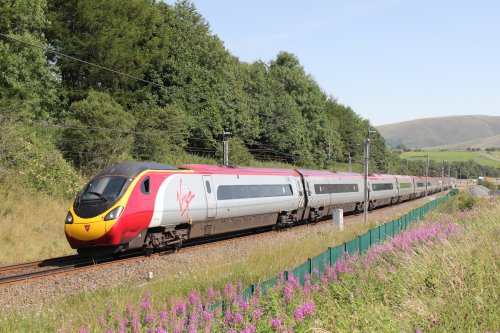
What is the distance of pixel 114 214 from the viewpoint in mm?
15094

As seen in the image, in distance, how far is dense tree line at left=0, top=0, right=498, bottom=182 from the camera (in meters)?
32.6

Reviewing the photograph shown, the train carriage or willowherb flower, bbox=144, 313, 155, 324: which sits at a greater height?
willowherb flower, bbox=144, 313, 155, 324

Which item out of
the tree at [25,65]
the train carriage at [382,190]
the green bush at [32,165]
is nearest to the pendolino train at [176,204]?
the green bush at [32,165]

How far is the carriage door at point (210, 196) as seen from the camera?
1934 cm

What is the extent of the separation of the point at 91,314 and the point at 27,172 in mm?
17992

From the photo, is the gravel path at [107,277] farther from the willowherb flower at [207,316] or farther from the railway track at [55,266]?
the willowherb flower at [207,316]

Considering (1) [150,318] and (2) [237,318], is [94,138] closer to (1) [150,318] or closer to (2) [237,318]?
(1) [150,318]

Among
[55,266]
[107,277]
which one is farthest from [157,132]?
[107,277]

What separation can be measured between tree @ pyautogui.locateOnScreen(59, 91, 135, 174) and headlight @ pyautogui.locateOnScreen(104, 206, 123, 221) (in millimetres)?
17416

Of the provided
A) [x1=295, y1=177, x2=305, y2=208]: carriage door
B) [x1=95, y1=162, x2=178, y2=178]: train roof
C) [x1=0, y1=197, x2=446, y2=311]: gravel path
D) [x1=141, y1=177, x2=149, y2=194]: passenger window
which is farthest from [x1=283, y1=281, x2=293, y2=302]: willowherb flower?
[x1=295, y1=177, x2=305, y2=208]: carriage door

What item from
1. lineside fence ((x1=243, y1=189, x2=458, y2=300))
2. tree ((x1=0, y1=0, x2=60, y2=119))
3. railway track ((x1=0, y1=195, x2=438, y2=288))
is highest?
tree ((x1=0, y1=0, x2=60, y2=119))

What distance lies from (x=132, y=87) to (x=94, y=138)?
16.3 metres

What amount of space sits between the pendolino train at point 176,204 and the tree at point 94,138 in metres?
11.9

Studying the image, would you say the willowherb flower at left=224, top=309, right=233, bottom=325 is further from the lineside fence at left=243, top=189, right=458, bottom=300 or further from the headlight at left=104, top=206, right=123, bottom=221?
the headlight at left=104, top=206, right=123, bottom=221
